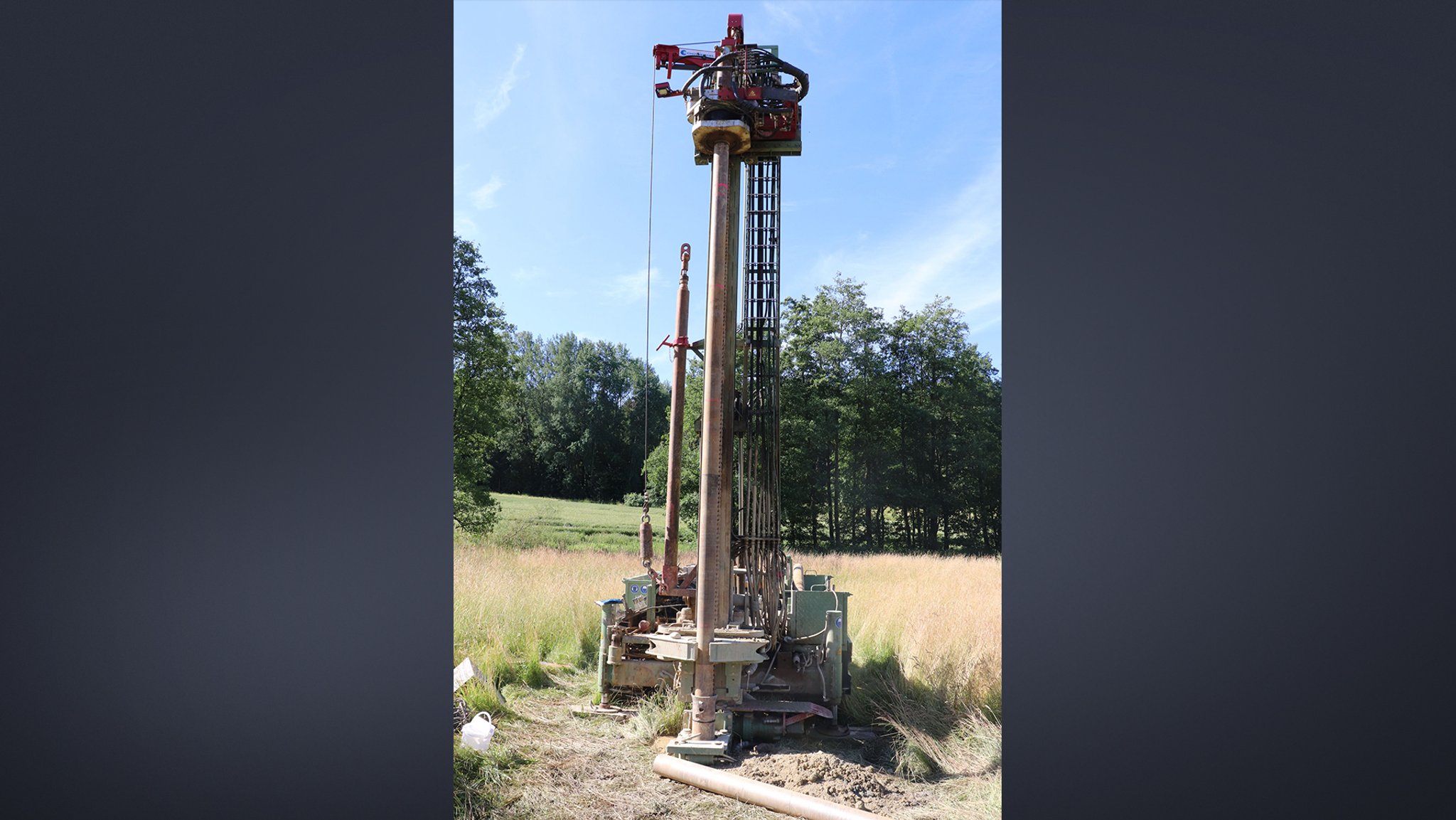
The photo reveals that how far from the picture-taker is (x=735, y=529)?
18.9ft

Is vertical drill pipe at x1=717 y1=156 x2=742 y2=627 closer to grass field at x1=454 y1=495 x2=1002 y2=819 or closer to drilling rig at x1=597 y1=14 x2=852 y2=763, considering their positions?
drilling rig at x1=597 y1=14 x2=852 y2=763

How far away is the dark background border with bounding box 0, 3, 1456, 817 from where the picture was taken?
1648 millimetres

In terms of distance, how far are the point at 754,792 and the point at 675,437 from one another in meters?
2.81

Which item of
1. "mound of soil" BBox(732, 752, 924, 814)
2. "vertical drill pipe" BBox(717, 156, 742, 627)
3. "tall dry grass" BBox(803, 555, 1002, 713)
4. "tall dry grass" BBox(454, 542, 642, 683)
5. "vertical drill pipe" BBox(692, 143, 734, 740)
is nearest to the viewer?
"mound of soil" BBox(732, 752, 924, 814)

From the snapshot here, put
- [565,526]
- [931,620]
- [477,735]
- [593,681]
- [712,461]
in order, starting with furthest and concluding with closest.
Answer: [565,526] < [931,620] < [593,681] < [712,461] < [477,735]

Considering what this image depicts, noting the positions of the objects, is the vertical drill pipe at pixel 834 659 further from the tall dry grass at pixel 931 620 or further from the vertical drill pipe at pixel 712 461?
the vertical drill pipe at pixel 712 461

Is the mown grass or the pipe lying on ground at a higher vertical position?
the mown grass

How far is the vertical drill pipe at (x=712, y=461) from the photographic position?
4.39 metres

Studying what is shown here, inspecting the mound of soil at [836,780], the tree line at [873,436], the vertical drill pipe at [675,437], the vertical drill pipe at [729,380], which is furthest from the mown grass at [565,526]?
the mound of soil at [836,780]

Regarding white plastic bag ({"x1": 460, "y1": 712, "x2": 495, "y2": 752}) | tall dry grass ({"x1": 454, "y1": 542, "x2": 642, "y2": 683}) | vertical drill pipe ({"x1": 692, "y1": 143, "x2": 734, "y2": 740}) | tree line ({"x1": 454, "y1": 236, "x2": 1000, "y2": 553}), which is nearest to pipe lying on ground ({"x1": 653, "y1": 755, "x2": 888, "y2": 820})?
vertical drill pipe ({"x1": 692, "y1": 143, "x2": 734, "y2": 740})
